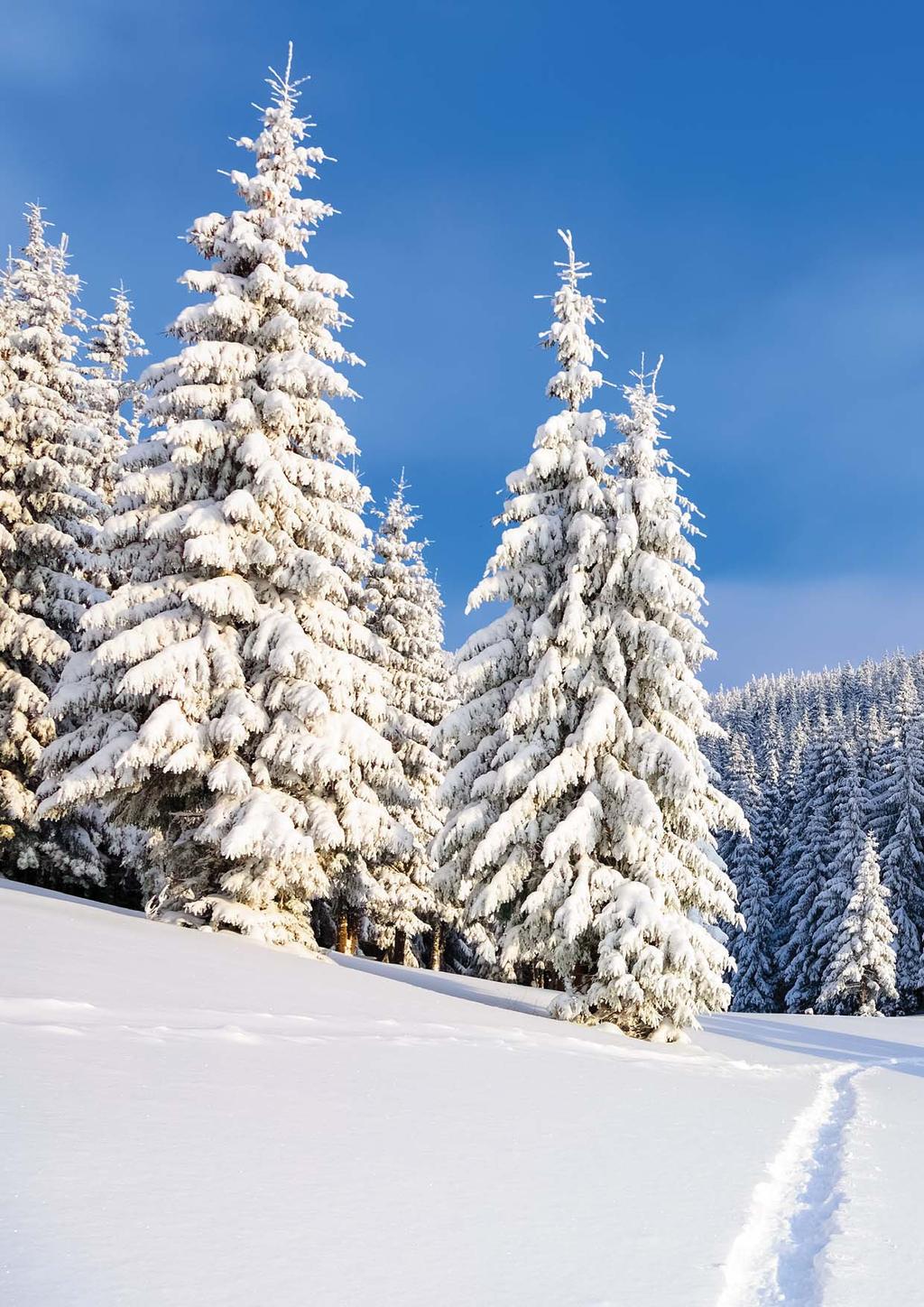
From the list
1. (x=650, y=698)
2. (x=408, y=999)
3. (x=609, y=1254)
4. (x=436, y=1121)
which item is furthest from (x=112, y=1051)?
(x=650, y=698)

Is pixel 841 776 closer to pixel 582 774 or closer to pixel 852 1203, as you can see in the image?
pixel 582 774

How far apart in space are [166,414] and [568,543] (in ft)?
25.2

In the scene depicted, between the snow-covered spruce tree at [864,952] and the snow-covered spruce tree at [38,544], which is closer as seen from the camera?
the snow-covered spruce tree at [38,544]

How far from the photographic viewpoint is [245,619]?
52.5 ft

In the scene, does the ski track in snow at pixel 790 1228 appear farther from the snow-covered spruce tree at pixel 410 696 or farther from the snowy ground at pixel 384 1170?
the snow-covered spruce tree at pixel 410 696

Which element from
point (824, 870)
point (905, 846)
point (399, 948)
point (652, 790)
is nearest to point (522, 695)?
point (652, 790)

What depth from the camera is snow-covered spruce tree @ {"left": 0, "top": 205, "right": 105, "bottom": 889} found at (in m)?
19.4

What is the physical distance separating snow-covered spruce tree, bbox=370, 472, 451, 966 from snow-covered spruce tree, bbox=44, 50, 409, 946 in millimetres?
7164

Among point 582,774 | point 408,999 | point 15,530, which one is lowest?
point 408,999

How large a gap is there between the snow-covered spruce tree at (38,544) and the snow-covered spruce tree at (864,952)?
34.0 meters

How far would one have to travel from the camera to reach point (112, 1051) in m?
5.59

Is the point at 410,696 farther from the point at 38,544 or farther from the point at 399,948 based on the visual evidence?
the point at 38,544

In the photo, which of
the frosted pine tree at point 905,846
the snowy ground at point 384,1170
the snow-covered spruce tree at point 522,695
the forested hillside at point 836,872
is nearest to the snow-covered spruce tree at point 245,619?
the snow-covered spruce tree at point 522,695

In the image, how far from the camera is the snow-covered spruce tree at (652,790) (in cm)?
1392
